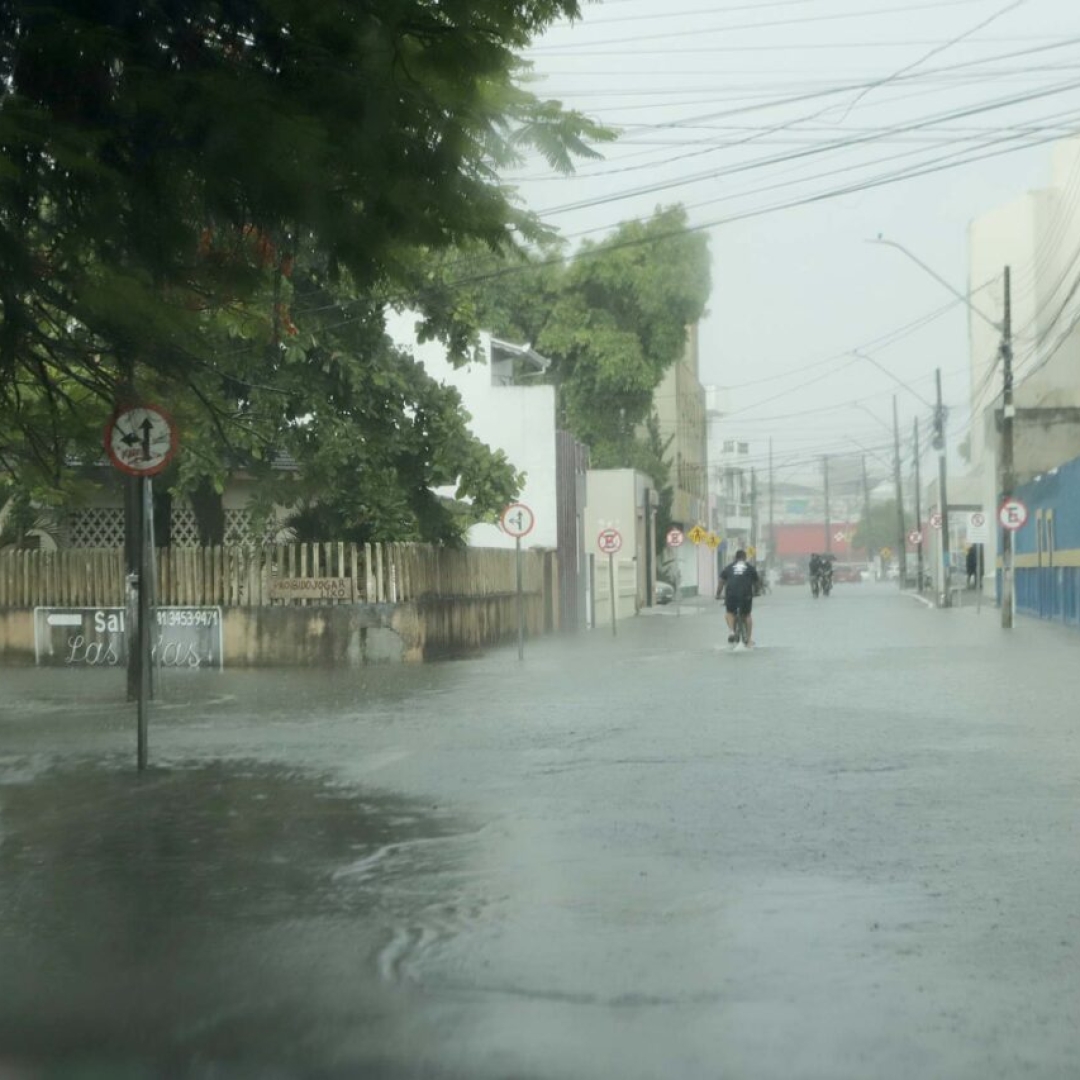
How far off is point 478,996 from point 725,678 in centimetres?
1830

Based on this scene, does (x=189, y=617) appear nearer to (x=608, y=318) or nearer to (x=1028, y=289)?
(x=608, y=318)

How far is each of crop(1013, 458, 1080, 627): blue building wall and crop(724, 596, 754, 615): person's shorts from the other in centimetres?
1244

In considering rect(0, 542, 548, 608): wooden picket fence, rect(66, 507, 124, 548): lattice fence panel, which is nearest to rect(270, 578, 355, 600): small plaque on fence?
rect(0, 542, 548, 608): wooden picket fence

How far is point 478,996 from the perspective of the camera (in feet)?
23.0

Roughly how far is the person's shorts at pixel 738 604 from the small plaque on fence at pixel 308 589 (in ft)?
21.0

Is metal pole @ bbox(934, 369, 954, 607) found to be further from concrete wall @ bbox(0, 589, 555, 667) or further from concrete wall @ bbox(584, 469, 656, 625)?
concrete wall @ bbox(0, 589, 555, 667)

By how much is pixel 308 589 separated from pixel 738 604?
282 inches

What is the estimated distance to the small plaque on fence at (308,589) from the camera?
97.2 ft

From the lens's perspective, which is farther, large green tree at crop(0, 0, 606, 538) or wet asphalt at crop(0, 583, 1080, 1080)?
large green tree at crop(0, 0, 606, 538)

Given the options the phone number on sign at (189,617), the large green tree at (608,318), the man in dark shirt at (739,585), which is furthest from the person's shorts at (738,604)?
the large green tree at (608,318)

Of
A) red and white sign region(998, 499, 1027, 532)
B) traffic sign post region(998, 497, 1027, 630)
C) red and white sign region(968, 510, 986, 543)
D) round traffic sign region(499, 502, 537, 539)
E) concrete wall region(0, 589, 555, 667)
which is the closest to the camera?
concrete wall region(0, 589, 555, 667)

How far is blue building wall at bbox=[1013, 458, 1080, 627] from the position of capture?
43.5 metres

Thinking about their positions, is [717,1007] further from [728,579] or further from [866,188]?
[728,579]

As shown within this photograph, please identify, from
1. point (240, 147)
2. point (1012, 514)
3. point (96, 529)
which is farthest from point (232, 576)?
point (240, 147)
